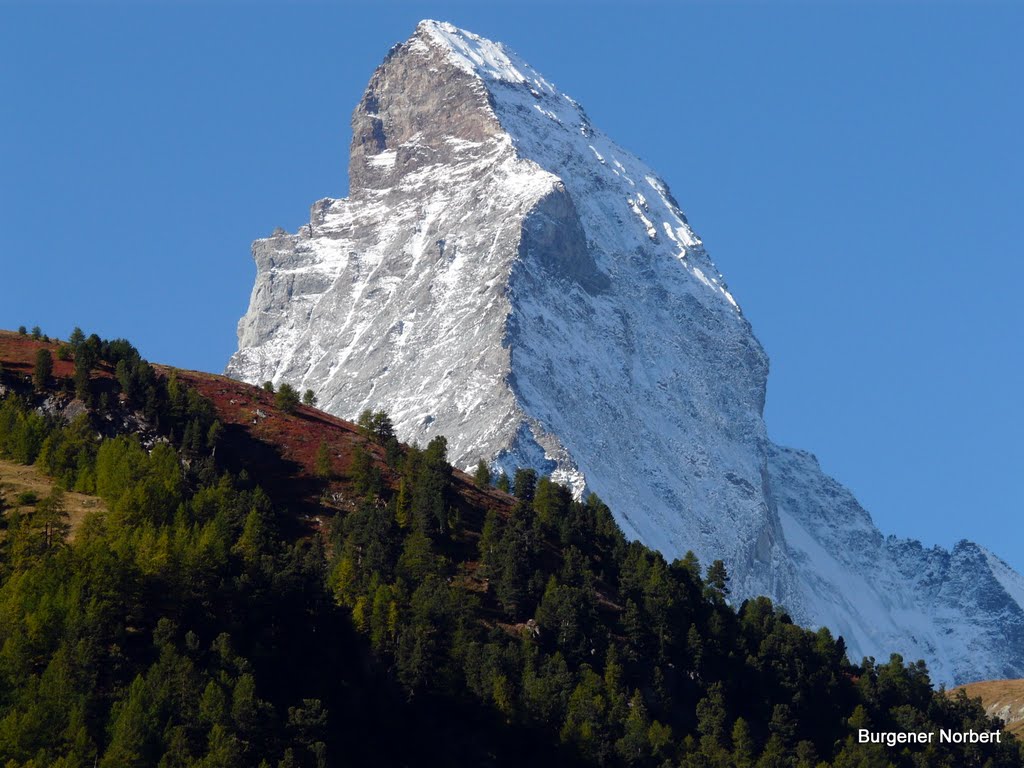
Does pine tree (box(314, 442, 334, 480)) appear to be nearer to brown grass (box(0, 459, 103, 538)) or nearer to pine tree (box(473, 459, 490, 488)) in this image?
pine tree (box(473, 459, 490, 488))

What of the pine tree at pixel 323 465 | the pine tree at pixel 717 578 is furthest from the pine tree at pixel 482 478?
the pine tree at pixel 717 578

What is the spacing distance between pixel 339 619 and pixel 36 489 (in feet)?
84.2

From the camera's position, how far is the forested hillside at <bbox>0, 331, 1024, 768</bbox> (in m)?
102

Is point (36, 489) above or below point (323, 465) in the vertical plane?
below

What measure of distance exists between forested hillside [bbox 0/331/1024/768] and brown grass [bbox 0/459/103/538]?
1.04m

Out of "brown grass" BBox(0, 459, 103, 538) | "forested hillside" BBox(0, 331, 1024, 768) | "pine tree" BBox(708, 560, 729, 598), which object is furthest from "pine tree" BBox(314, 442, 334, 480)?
"pine tree" BBox(708, 560, 729, 598)

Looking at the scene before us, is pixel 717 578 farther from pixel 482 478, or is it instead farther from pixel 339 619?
pixel 339 619

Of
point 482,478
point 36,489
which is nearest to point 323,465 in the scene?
point 482,478

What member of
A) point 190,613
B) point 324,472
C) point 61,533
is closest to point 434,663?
point 190,613

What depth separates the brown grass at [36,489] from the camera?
413 ft

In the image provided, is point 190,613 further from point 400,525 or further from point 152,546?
point 400,525

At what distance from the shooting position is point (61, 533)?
121 metres

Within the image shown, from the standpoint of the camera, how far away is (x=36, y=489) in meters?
129

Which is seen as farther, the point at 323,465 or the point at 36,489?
the point at 323,465
